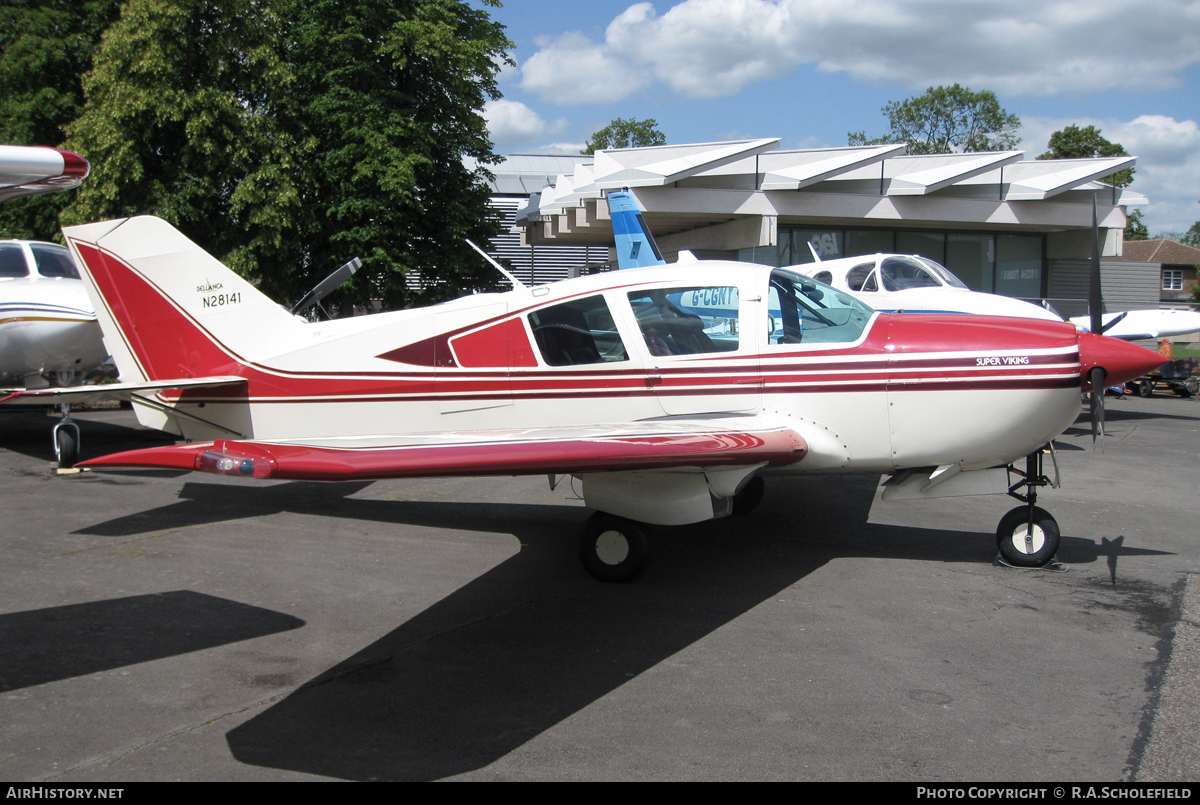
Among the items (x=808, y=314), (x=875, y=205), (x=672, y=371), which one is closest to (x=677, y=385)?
(x=672, y=371)

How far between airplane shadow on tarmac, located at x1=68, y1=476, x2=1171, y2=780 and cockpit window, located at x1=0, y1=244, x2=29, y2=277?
14.0ft

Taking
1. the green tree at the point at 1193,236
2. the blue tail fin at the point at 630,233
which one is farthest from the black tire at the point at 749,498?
the green tree at the point at 1193,236

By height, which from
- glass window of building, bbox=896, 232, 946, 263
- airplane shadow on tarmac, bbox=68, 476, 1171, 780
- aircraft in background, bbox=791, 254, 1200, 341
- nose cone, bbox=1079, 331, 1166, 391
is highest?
glass window of building, bbox=896, 232, 946, 263

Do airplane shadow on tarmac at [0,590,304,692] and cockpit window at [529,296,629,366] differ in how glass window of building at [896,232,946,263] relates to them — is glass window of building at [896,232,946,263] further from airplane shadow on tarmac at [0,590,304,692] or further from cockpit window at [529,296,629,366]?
airplane shadow on tarmac at [0,590,304,692]

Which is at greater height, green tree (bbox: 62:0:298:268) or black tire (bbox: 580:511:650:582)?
green tree (bbox: 62:0:298:268)

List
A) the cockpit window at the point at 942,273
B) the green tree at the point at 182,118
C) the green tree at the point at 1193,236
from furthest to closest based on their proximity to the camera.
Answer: the green tree at the point at 1193,236
the green tree at the point at 182,118
the cockpit window at the point at 942,273

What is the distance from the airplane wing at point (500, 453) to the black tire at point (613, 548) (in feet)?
2.41

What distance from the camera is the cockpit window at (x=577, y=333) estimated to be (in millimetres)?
6035

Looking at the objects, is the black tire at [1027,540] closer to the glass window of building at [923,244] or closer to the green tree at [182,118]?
the green tree at [182,118]

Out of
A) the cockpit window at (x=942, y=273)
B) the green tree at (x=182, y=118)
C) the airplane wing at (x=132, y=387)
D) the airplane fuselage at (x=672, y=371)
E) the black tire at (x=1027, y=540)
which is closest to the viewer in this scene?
the airplane fuselage at (x=672, y=371)

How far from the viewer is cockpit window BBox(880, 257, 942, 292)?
1230 centimetres

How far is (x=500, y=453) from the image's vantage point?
4.01m

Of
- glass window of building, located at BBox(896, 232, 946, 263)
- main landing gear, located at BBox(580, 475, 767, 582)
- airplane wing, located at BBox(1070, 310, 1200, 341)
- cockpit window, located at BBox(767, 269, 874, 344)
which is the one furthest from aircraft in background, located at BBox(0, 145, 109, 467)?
glass window of building, located at BBox(896, 232, 946, 263)

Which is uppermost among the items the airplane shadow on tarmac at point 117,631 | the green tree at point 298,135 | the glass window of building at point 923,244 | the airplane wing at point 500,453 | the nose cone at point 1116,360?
the green tree at point 298,135
